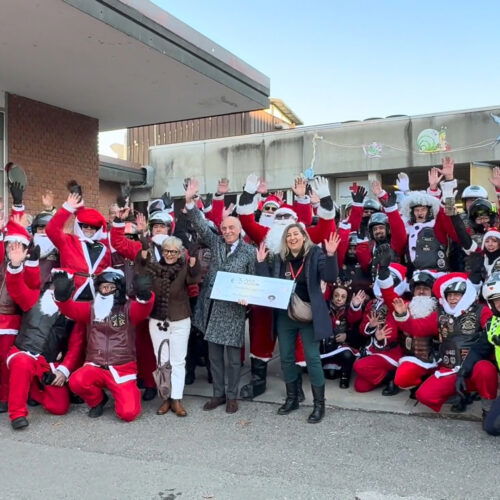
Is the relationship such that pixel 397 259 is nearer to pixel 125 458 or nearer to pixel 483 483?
pixel 483 483

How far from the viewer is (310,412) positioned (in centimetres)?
508

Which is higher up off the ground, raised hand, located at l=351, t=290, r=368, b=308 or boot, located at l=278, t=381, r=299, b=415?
raised hand, located at l=351, t=290, r=368, b=308

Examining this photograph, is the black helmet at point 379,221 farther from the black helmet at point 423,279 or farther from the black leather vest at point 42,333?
the black leather vest at point 42,333

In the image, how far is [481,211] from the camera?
595 centimetres

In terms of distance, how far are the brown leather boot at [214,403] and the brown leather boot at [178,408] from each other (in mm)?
224

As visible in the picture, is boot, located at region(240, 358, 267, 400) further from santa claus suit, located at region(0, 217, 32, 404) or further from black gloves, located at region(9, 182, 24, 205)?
black gloves, located at region(9, 182, 24, 205)

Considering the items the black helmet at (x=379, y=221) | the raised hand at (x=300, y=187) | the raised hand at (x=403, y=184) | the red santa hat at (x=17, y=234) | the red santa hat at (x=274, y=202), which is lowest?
the red santa hat at (x=17, y=234)

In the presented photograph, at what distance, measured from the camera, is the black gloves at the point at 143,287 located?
486 cm

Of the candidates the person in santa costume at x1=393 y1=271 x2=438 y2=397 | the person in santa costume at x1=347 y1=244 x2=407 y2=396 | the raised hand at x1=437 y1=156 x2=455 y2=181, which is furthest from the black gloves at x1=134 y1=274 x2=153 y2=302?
the raised hand at x1=437 y1=156 x2=455 y2=181

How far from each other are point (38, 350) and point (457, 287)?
3.84 metres

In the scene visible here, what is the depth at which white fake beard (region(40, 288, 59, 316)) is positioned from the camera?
5312 mm

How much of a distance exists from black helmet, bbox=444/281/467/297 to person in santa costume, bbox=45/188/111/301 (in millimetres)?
3323

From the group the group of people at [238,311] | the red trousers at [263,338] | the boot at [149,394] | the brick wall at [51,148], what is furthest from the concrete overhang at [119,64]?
the boot at [149,394]

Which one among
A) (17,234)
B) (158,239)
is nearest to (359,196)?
(158,239)
